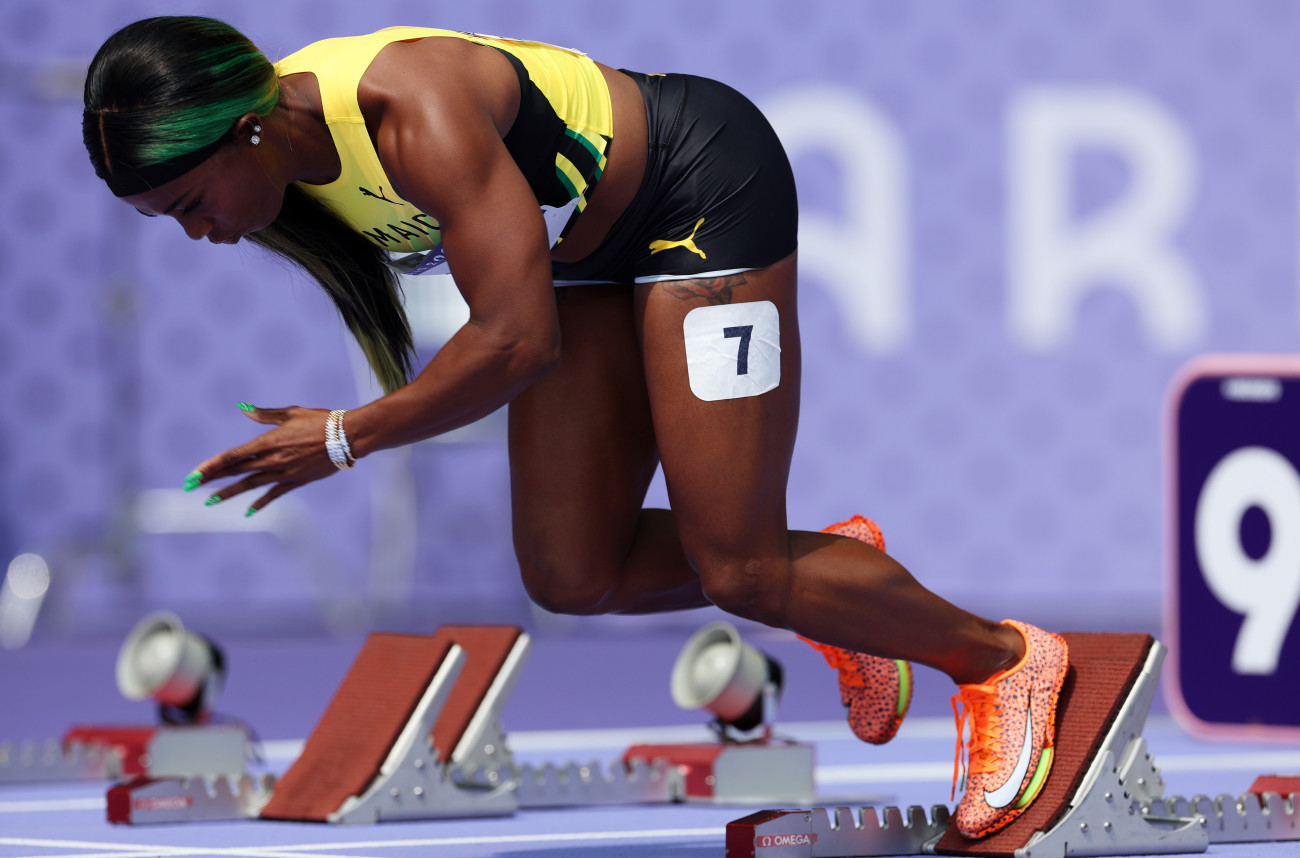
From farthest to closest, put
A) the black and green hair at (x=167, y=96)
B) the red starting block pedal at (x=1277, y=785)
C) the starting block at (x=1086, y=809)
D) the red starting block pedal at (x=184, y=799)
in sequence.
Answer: the red starting block pedal at (x=184, y=799) < the red starting block pedal at (x=1277, y=785) < the starting block at (x=1086, y=809) < the black and green hair at (x=167, y=96)

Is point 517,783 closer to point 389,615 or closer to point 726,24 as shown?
point 389,615

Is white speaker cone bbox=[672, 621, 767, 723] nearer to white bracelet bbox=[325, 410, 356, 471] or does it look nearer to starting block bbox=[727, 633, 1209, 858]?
starting block bbox=[727, 633, 1209, 858]

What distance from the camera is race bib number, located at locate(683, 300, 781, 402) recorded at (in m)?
2.12

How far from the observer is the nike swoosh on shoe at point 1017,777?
2299 millimetres

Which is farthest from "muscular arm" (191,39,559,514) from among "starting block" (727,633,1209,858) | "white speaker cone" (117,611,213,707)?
"white speaker cone" (117,611,213,707)

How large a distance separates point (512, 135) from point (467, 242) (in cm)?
21

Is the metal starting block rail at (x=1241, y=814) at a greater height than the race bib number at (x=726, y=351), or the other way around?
the race bib number at (x=726, y=351)

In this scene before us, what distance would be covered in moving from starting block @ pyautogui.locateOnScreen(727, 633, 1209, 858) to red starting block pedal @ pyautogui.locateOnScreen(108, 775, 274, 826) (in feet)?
3.64

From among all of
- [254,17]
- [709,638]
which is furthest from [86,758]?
[254,17]

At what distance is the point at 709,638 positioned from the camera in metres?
3.36

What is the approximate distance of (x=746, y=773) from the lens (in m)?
3.16

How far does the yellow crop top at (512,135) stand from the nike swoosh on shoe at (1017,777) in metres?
Answer: 0.92

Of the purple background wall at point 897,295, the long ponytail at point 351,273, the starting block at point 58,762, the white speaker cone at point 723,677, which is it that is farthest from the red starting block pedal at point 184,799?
the purple background wall at point 897,295

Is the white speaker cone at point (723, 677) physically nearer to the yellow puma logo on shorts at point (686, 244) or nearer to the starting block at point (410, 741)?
the starting block at point (410, 741)
